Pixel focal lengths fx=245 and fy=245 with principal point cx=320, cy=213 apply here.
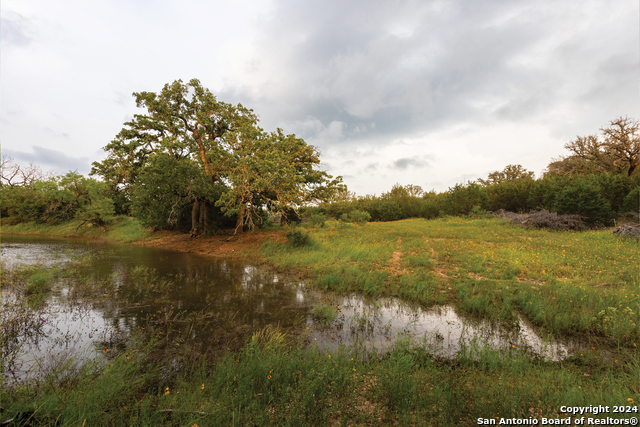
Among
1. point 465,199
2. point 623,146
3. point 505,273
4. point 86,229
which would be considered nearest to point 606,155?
point 623,146

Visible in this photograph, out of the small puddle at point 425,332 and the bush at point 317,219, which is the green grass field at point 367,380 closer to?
the small puddle at point 425,332

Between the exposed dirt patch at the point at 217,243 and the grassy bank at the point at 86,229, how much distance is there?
154 inches

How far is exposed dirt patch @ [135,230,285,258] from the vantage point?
57.6ft

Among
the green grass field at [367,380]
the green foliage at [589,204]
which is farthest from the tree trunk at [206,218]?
the green foliage at [589,204]

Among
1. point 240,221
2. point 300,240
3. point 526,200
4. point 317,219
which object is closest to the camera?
point 300,240

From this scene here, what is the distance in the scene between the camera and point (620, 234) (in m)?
14.2

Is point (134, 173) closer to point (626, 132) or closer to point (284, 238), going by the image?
point (284, 238)

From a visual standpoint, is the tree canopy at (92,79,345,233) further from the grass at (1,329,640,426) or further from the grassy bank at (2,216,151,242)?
the grass at (1,329,640,426)

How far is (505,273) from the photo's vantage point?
31.1 ft

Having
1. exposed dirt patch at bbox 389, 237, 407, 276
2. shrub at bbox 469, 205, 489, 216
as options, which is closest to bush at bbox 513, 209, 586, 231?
shrub at bbox 469, 205, 489, 216

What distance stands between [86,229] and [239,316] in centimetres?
3302

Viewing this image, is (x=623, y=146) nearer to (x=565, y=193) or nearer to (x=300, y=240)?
(x=565, y=193)

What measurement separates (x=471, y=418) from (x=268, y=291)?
7202 millimetres

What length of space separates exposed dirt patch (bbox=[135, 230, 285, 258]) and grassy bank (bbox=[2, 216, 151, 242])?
Answer: 3.91 metres
